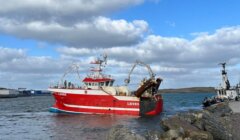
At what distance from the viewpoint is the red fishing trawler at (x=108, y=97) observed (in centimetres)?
5819

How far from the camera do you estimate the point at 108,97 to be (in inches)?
2295

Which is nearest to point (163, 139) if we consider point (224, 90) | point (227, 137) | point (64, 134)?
point (227, 137)

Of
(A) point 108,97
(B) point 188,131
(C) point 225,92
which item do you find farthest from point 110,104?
(B) point 188,131

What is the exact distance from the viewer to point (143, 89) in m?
58.0

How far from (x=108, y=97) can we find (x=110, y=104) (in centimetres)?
111

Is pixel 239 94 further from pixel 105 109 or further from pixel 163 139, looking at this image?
pixel 163 139

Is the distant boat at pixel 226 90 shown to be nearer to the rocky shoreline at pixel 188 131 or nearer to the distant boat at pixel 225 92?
the distant boat at pixel 225 92

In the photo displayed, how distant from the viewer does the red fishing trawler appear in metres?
58.2

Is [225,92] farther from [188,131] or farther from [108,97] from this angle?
[188,131]

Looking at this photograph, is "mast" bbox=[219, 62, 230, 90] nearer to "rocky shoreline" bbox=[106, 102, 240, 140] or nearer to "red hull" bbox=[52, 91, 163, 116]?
"red hull" bbox=[52, 91, 163, 116]

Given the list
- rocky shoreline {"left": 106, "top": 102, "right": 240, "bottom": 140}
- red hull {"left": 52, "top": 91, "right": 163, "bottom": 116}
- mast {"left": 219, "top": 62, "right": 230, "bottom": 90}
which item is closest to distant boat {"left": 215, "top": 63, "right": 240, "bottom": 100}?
mast {"left": 219, "top": 62, "right": 230, "bottom": 90}

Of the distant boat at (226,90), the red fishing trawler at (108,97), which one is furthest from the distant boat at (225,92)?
the red fishing trawler at (108,97)

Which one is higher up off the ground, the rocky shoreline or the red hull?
the red hull

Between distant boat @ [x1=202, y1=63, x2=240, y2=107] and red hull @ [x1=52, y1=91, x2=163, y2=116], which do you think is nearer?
red hull @ [x1=52, y1=91, x2=163, y2=116]
